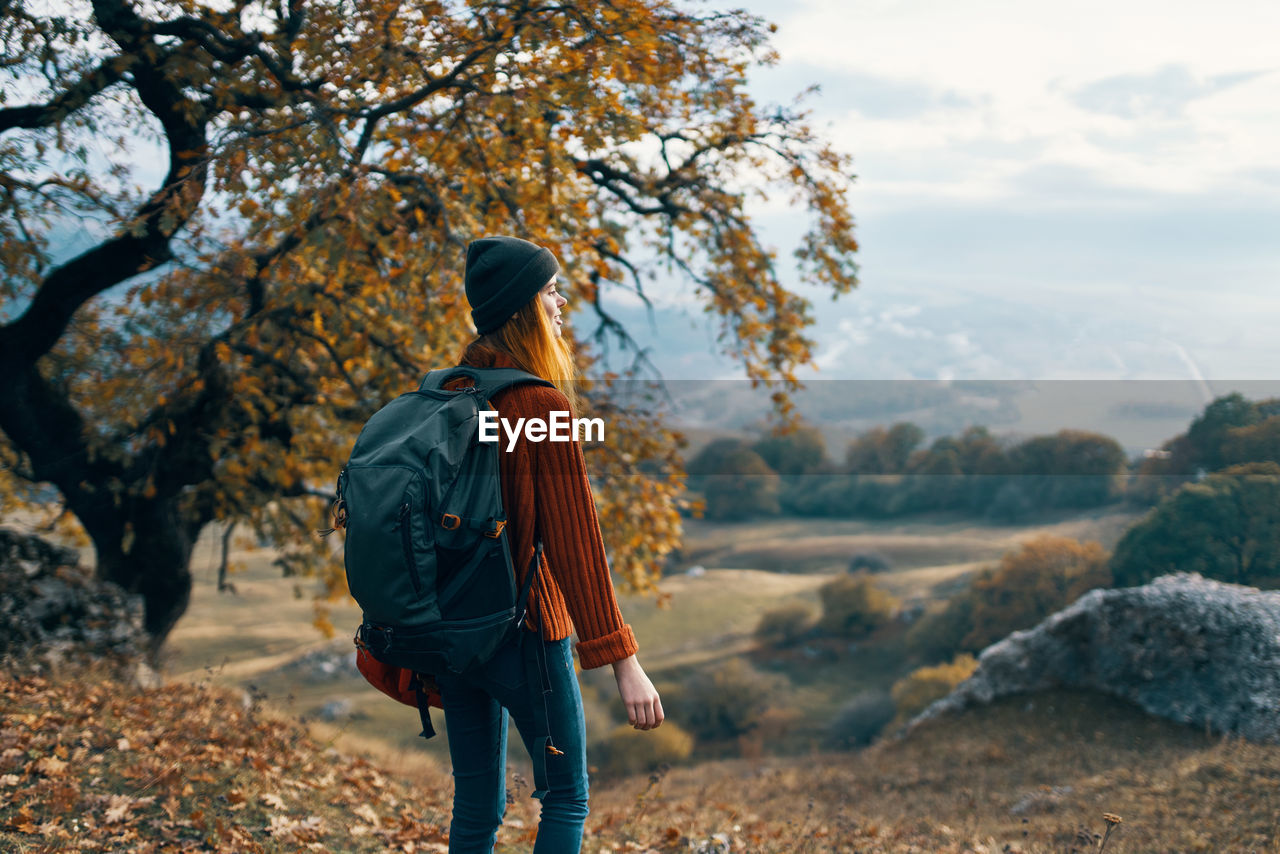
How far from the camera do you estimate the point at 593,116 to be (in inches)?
227

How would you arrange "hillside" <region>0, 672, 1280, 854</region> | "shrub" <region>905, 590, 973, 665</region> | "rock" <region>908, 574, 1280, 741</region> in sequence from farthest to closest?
"shrub" <region>905, 590, 973, 665</region> → "rock" <region>908, 574, 1280, 741</region> → "hillside" <region>0, 672, 1280, 854</region>

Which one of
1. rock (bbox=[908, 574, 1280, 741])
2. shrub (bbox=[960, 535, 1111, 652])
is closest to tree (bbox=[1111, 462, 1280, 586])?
rock (bbox=[908, 574, 1280, 741])

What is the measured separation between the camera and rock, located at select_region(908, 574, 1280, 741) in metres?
7.98

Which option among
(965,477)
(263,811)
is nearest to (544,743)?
(263,811)

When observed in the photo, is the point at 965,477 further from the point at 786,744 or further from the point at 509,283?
the point at 509,283

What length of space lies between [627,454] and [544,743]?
589 cm

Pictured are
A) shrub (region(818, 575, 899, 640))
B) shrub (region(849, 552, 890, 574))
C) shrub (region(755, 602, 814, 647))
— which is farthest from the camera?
shrub (region(849, 552, 890, 574))

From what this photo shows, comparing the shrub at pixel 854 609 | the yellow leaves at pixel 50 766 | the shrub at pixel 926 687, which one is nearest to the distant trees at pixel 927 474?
the shrub at pixel 854 609

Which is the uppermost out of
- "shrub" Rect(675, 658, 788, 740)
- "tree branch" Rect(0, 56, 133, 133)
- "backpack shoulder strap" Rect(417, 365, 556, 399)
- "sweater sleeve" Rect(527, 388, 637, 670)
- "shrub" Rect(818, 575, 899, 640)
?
"tree branch" Rect(0, 56, 133, 133)

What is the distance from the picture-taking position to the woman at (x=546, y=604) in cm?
220

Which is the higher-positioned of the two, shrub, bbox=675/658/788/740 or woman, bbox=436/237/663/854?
woman, bbox=436/237/663/854

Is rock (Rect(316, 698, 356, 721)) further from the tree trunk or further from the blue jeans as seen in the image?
the blue jeans

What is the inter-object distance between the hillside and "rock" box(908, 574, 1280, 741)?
39cm

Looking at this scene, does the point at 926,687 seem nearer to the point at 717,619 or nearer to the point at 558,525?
the point at 717,619
